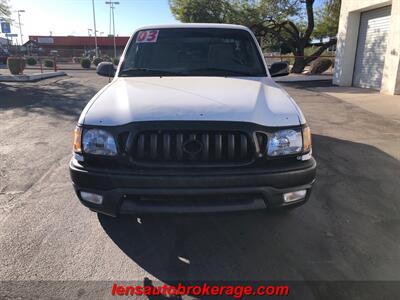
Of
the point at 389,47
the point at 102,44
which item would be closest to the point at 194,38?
the point at 389,47

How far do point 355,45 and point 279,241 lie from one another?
1494 centimetres

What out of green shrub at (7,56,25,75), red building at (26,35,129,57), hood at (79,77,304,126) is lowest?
green shrub at (7,56,25,75)

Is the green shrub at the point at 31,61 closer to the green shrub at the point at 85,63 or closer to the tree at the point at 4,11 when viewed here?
the green shrub at the point at 85,63

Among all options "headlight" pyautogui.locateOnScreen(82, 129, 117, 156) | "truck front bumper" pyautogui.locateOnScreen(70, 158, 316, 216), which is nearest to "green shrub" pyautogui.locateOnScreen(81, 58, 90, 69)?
"headlight" pyautogui.locateOnScreen(82, 129, 117, 156)

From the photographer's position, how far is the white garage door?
1350cm

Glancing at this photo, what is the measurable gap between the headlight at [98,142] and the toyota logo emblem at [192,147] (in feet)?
1.74

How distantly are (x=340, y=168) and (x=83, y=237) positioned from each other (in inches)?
141

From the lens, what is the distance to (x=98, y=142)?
2.66 m

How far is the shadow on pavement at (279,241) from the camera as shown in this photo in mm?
2686

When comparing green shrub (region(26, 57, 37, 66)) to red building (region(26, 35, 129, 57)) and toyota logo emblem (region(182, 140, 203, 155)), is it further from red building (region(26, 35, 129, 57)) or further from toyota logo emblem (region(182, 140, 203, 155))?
toyota logo emblem (region(182, 140, 203, 155))

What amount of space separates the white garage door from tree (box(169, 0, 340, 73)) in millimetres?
7985

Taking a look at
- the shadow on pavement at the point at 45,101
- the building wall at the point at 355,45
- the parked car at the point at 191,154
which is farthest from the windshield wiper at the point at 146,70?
the building wall at the point at 355,45

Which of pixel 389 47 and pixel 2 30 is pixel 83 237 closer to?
pixel 389 47

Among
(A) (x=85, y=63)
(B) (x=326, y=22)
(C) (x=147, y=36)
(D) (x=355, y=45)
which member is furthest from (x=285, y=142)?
(A) (x=85, y=63)
